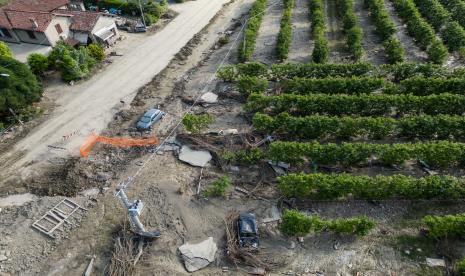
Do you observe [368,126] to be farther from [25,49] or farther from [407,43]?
[25,49]

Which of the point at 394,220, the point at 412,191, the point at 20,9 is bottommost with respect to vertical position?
the point at 394,220

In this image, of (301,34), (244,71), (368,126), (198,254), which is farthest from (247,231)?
(301,34)

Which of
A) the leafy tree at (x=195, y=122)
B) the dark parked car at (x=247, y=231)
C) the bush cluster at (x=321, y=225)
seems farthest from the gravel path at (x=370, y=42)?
the dark parked car at (x=247, y=231)

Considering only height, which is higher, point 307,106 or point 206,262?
point 307,106

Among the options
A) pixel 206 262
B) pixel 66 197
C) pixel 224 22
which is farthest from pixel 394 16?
pixel 66 197

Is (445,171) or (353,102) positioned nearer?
(445,171)

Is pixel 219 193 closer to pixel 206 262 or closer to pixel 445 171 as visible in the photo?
pixel 206 262

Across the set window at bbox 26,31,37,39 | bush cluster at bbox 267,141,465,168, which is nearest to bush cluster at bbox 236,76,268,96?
bush cluster at bbox 267,141,465,168
